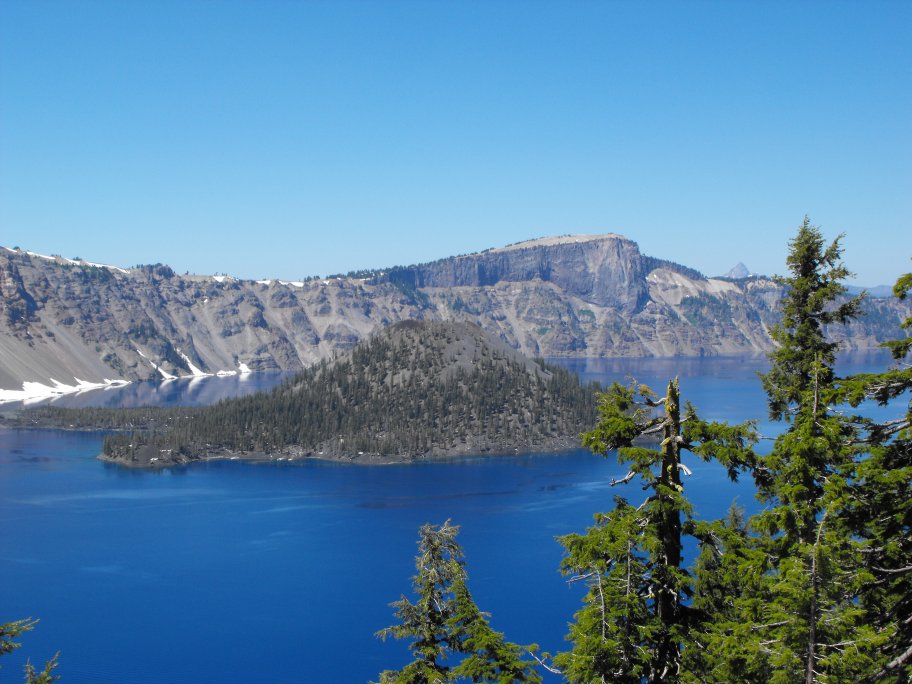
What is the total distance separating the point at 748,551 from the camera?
62.6ft

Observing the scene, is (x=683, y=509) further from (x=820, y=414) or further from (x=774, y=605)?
(x=820, y=414)

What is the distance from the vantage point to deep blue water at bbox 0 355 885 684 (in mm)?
86125

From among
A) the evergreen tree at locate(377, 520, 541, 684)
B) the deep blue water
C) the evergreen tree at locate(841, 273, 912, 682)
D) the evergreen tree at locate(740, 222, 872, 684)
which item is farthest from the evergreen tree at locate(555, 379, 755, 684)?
the deep blue water

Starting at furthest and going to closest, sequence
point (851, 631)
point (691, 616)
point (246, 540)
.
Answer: point (246, 540) < point (691, 616) < point (851, 631)

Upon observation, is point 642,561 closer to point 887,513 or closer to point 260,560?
point 887,513

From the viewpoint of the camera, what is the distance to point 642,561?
17.2 metres

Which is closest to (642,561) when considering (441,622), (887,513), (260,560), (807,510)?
(807,510)

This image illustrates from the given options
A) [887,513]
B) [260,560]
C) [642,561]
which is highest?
[887,513]

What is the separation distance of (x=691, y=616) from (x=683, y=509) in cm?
276

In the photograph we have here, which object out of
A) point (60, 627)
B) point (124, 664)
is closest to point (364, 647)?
point (124, 664)

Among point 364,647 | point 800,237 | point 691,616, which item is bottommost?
point 364,647

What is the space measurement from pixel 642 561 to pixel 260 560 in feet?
368

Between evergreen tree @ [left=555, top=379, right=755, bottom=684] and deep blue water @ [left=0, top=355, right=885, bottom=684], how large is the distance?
60.4 m

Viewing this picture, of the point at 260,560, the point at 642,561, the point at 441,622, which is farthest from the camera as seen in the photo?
the point at 260,560
